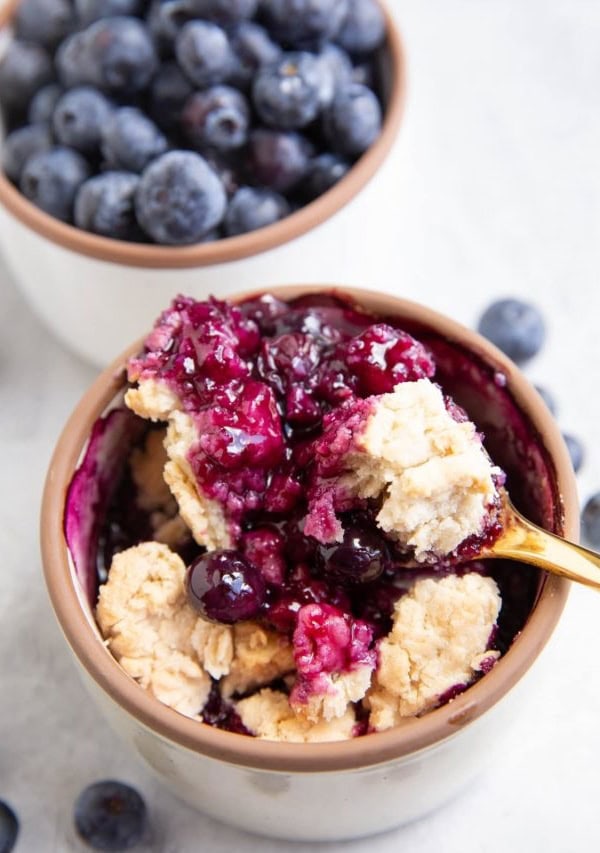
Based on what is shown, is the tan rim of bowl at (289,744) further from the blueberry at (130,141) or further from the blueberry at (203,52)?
the blueberry at (203,52)

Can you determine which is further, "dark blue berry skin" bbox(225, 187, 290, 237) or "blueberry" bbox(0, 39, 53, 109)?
"blueberry" bbox(0, 39, 53, 109)

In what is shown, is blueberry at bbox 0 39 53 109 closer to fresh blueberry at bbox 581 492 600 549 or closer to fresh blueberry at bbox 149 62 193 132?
fresh blueberry at bbox 149 62 193 132

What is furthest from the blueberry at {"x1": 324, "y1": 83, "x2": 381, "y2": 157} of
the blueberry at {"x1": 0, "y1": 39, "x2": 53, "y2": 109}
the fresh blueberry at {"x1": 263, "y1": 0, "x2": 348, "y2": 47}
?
the blueberry at {"x1": 0, "y1": 39, "x2": 53, "y2": 109}

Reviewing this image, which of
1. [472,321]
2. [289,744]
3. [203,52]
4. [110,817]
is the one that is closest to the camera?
[289,744]

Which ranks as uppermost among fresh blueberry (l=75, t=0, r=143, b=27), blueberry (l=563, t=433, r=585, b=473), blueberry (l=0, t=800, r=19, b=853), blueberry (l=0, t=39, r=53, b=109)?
fresh blueberry (l=75, t=0, r=143, b=27)

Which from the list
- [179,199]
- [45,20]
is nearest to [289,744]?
[179,199]

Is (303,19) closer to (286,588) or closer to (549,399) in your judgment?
(549,399)
